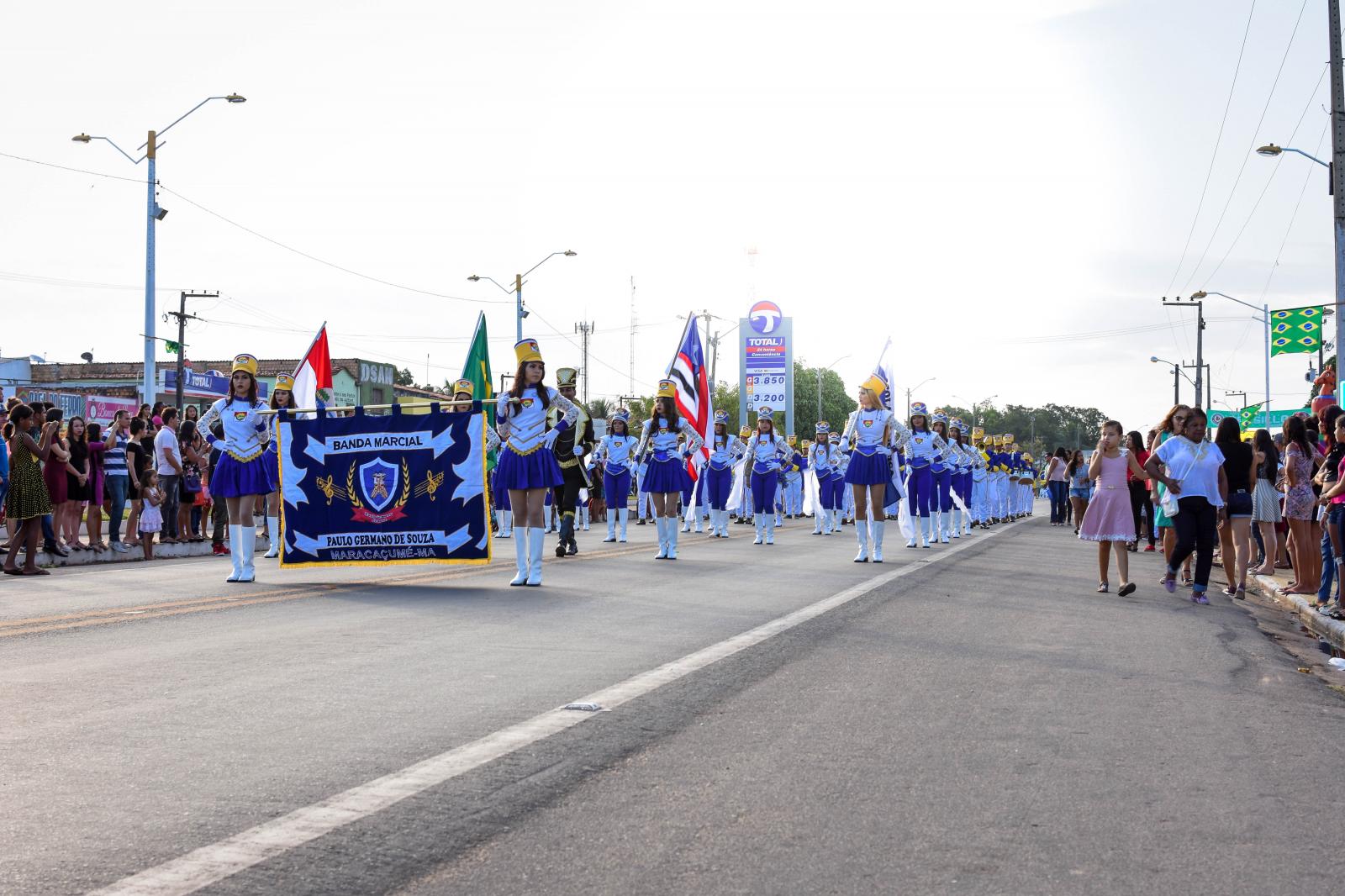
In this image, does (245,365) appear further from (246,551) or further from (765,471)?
(765,471)

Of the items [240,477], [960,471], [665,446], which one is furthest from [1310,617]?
[960,471]

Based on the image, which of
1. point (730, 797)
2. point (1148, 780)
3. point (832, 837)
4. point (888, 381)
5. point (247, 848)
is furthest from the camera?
point (888, 381)

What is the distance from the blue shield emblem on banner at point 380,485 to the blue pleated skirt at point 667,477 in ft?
19.6

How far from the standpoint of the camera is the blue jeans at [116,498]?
18.1 meters

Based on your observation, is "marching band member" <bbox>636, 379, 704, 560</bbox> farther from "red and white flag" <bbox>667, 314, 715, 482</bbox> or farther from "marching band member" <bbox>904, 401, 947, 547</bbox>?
"red and white flag" <bbox>667, 314, 715, 482</bbox>

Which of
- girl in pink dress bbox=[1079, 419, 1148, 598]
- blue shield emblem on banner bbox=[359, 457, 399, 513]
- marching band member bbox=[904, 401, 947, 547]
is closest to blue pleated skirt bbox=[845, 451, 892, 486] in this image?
girl in pink dress bbox=[1079, 419, 1148, 598]

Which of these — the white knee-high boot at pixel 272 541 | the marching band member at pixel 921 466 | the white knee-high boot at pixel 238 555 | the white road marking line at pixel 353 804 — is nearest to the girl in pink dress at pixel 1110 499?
the white road marking line at pixel 353 804

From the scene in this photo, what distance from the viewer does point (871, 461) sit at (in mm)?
17359

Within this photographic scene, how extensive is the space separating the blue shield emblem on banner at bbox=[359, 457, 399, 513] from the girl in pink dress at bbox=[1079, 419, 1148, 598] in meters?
6.91

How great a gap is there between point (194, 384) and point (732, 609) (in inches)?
2720

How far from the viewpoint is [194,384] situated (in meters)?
74.0

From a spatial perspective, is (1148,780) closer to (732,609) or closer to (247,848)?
(247,848)

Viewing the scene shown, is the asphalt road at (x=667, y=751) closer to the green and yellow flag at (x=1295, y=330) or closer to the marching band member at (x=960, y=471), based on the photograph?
the marching band member at (x=960, y=471)

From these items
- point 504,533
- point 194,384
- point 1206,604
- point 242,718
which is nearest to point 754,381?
point 194,384
